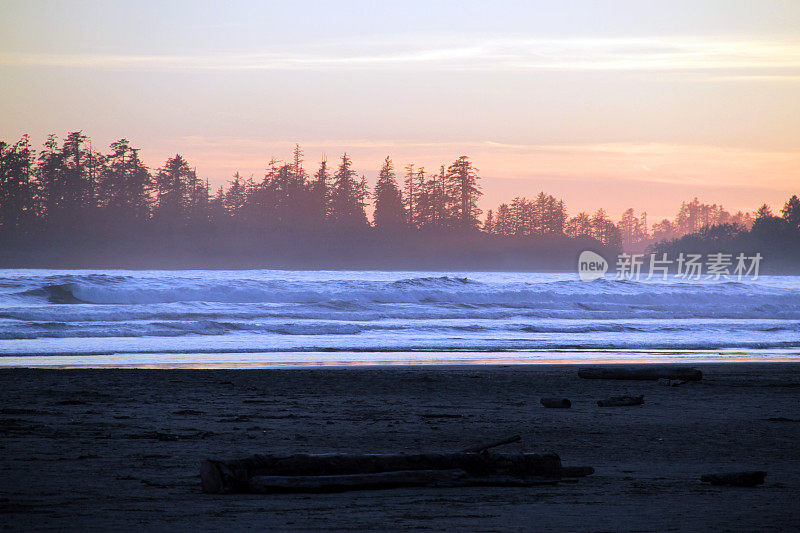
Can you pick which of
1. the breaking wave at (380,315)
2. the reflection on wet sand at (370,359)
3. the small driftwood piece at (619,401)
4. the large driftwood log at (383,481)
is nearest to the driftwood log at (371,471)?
the large driftwood log at (383,481)

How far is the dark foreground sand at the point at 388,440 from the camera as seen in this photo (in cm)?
487

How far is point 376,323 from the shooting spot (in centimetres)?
2570

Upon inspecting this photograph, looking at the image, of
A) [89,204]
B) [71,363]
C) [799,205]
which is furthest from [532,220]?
[71,363]

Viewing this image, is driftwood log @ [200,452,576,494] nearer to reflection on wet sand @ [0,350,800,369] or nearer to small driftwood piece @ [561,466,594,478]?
small driftwood piece @ [561,466,594,478]

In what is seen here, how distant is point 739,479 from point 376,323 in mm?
19939

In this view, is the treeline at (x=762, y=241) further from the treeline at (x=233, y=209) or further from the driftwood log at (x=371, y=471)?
the driftwood log at (x=371, y=471)

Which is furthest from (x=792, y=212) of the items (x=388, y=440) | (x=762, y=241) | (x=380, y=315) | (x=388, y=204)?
(x=388, y=440)

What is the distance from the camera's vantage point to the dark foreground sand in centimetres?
487

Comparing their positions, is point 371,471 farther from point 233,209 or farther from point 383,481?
point 233,209

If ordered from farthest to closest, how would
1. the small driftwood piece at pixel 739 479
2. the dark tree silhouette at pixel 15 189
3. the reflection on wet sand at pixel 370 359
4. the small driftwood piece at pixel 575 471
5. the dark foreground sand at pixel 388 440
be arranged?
the dark tree silhouette at pixel 15 189 < the reflection on wet sand at pixel 370 359 < the small driftwood piece at pixel 575 471 < the small driftwood piece at pixel 739 479 < the dark foreground sand at pixel 388 440

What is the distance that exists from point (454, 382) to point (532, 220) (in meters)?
108

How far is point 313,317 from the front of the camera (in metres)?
27.5

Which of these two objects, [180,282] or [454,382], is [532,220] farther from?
[454,382]

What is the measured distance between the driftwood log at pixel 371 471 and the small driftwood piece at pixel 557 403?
4.10 m
